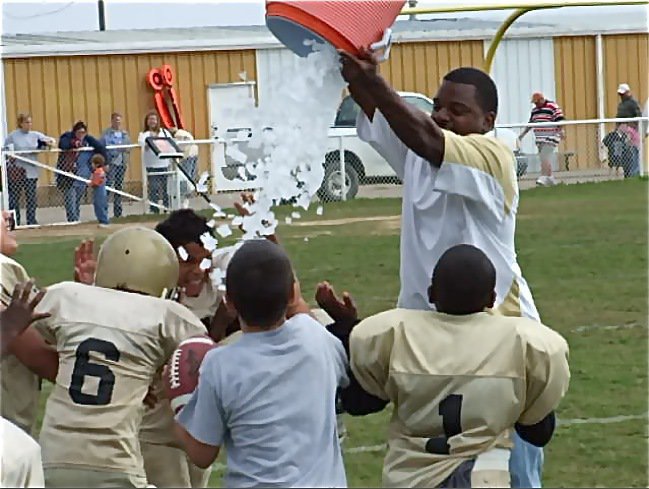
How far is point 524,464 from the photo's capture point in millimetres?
4770


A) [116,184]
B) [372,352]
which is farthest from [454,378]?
[116,184]

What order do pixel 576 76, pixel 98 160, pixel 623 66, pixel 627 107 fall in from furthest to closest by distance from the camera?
1. pixel 623 66
2. pixel 576 76
3. pixel 627 107
4. pixel 98 160

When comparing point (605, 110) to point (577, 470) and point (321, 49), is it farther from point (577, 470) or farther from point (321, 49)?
point (321, 49)

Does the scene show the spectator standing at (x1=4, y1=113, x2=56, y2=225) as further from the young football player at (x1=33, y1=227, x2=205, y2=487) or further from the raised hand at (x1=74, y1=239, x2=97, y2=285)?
the young football player at (x1=33, y1=227, x2=205, y2=487)

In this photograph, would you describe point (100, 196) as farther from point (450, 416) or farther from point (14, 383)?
point (450, 416)

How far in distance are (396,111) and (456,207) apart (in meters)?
0.40

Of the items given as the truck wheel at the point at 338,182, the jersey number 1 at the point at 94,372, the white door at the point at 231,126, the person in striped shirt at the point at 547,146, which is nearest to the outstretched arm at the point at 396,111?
the white door at the point at 231,126

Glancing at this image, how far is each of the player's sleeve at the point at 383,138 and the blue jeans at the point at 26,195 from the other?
49.9ft

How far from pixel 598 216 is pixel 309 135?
13.0 m

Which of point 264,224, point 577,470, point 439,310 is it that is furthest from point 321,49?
point 577,470

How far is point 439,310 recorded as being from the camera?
4.34 meters

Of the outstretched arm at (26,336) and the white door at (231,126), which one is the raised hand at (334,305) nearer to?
the white door at (231,126)

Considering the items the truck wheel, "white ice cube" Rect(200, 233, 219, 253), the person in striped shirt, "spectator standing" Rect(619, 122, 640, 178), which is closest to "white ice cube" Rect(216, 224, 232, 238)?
"white ice cube" Rect(200, 233, 219, 253)

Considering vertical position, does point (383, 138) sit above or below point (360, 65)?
below
